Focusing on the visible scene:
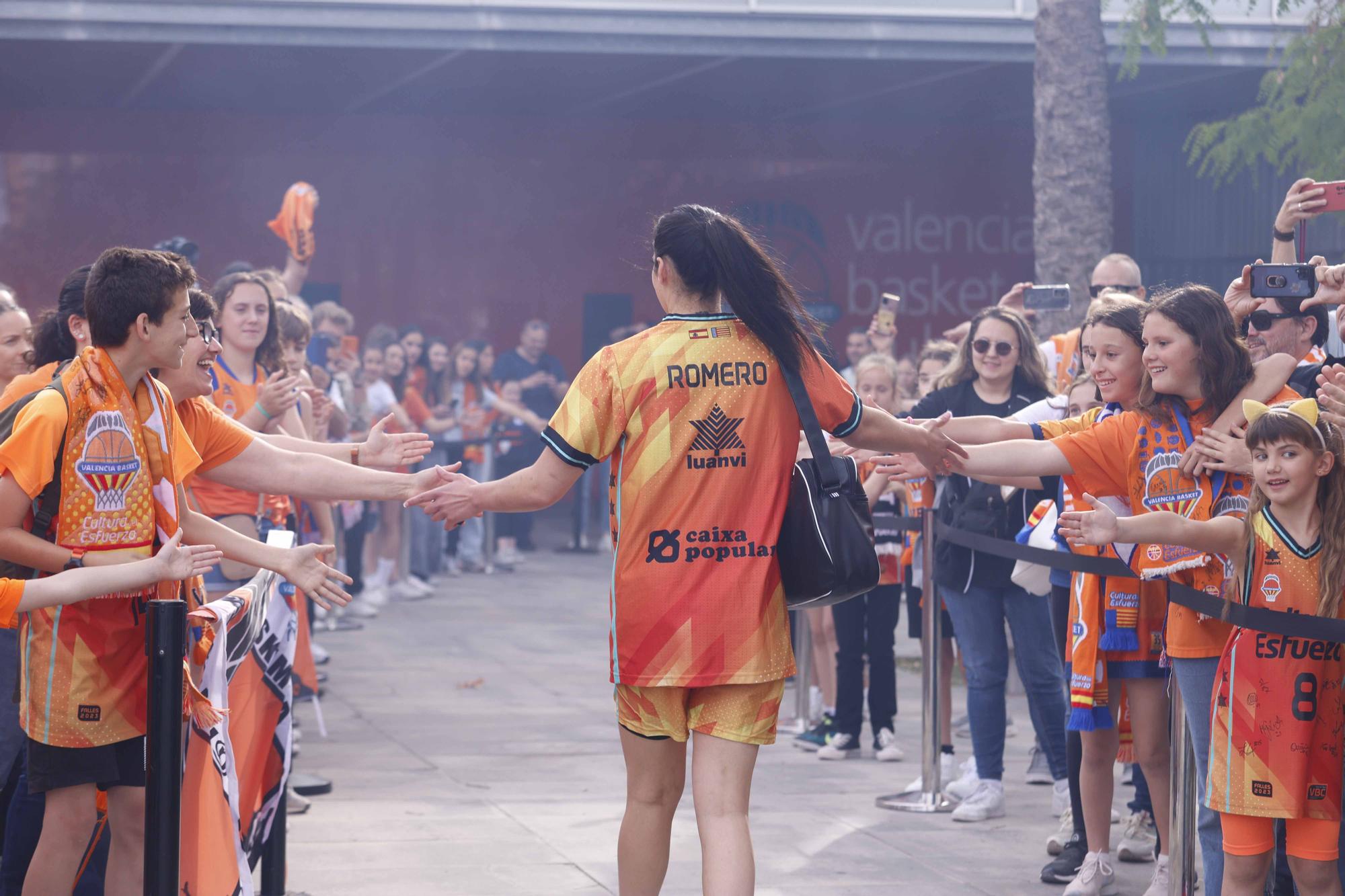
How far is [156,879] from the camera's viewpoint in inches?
150

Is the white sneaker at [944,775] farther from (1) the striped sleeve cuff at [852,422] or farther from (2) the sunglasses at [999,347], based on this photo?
(1) the striped sleeve cuff at [852,422]

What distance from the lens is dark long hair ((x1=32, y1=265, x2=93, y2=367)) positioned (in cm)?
506

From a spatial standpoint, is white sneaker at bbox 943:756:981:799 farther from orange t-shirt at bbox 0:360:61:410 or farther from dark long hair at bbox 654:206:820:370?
orange t-shirt at bbox 0:360:61:410

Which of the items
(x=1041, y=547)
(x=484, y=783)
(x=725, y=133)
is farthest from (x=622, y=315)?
(x=1041, y=547)

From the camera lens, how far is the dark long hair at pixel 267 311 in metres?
6.84

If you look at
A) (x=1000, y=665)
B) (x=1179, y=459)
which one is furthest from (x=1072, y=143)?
(x=1179, y=459)

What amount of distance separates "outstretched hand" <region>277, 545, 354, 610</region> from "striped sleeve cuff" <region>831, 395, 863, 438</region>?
1388 millimetres

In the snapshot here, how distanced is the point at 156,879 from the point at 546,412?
13.9 metres

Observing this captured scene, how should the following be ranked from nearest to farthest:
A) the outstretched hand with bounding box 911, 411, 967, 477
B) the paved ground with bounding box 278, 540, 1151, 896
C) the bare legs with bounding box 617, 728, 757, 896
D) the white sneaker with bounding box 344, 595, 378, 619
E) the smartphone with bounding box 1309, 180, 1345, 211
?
the bare legs with bounding box 617, 728, 757, 896 < the outstretched hand with bounding box 911, 411, 967, 477 < the smartphone with bounding box 1309, 180, 1345, 211 < the paved ground with bounding box 278, 540, 1151, 896 < the white sneaker with bounding box 344, 595, 378, 619

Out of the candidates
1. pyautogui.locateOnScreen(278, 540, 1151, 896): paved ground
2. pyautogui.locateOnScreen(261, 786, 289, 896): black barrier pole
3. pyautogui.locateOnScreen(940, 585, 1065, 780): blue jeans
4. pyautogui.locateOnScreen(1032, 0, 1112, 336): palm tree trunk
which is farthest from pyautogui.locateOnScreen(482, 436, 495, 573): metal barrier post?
pyautogui.locateOnScreen(261, 786, 289, 896): black barrier pole

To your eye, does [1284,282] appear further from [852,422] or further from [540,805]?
[540,805]

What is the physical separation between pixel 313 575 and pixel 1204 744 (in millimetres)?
2582

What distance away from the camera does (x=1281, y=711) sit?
4340 millimetres

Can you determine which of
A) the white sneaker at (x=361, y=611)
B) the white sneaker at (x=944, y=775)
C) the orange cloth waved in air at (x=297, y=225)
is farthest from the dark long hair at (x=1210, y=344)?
the white sneaker at (x=361, y=611)
